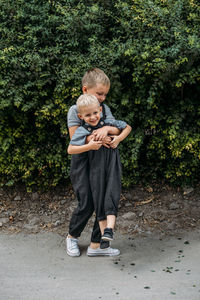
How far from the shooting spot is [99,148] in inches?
130

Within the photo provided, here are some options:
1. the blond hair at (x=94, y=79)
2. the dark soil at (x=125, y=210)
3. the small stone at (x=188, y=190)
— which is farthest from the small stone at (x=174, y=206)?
the blond hair at (x=94, y=79)

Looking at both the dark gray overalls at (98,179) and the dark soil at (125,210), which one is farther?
the dark soil at (125,210)

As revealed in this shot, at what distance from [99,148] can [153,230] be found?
1.38m

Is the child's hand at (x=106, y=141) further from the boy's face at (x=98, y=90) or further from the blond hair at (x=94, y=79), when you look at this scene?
the blond hair at (x=94, y=79)

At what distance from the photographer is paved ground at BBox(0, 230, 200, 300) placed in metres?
2.95

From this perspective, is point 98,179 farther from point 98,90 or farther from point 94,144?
point 98,90

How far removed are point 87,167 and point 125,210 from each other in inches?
51.1

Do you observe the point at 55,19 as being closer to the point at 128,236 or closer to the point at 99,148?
the point at 99,148

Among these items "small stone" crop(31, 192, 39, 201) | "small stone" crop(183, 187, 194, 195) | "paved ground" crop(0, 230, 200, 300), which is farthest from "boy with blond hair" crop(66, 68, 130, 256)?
"small stone" crop(183, 187, 194, 195)

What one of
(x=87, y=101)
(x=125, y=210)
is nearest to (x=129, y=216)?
(x=125, y=210)

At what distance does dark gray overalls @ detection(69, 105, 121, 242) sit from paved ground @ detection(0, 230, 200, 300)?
1.79 feet

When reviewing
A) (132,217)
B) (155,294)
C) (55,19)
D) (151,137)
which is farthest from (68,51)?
(155,294)

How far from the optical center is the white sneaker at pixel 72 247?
3.62m

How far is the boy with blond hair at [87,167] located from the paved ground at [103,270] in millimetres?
141
